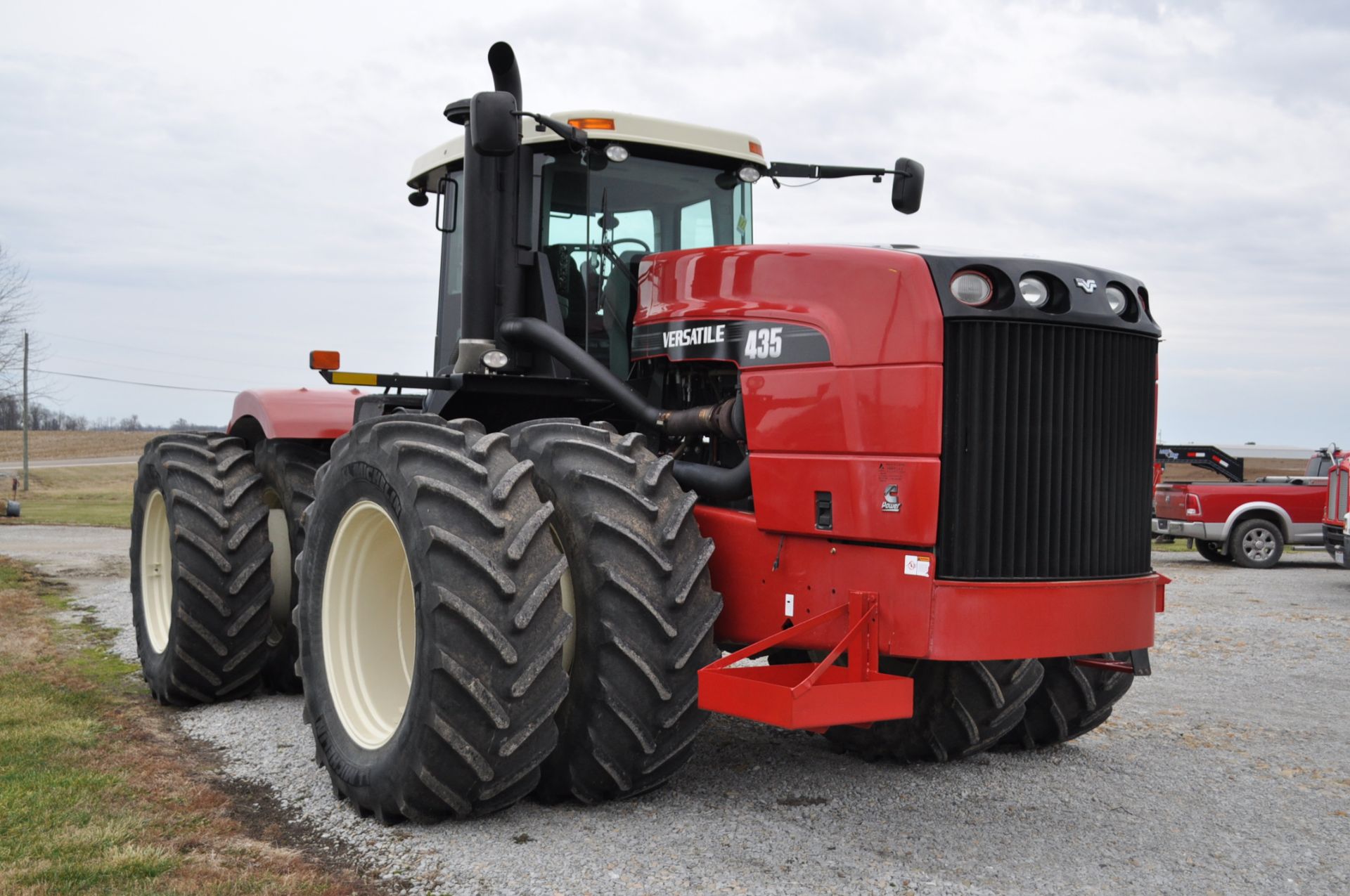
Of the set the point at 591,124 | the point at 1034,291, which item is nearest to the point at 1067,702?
the point at 1034,291

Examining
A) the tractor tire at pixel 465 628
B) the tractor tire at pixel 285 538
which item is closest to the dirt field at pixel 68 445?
the tractor tire at pixel 285 538

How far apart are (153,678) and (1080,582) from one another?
214 inches

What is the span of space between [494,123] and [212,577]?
11.1ft

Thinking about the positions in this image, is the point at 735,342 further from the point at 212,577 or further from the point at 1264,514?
the point at 1264,514

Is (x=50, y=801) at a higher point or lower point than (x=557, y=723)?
lower

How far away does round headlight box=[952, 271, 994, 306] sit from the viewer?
4297mm

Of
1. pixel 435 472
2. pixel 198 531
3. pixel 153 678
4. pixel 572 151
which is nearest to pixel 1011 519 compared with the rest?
pixel 435 472

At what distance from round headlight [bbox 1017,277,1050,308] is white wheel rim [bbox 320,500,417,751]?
277 cm

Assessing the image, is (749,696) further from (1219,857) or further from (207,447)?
(207,447)

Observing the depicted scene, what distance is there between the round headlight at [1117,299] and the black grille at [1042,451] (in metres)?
0.10

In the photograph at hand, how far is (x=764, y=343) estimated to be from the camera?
4.72m

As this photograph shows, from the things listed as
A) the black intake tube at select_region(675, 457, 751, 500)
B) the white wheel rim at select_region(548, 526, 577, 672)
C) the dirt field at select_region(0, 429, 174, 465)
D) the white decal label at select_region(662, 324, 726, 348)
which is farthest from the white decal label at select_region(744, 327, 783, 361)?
the dirt field at select_region(0, 429, 174, 465)

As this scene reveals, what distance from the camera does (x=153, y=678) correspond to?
7.22m

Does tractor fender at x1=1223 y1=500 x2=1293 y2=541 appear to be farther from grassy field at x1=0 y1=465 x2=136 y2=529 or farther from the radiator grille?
grassy field at x1=0 y1=465 x2=136 y2=529
